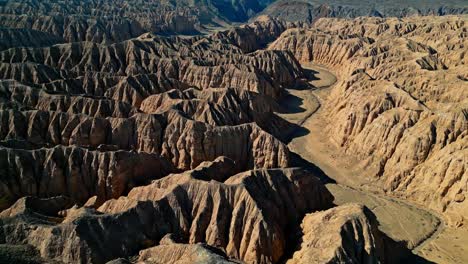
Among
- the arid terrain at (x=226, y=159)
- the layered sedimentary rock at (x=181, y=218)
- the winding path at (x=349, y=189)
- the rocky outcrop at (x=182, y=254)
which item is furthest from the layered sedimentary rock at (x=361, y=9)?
the rocky outcrop at (x=182, y=254)

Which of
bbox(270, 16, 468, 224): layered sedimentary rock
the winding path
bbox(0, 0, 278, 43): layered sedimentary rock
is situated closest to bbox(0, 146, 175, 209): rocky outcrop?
the winding path

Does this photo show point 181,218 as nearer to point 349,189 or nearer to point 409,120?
point 349,189

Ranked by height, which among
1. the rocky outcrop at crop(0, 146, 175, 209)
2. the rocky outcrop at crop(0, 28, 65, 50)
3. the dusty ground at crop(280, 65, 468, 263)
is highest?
the rocky outcrop at crop(0, 28, 65, 50)

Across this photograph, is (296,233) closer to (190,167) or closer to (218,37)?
(190,167)

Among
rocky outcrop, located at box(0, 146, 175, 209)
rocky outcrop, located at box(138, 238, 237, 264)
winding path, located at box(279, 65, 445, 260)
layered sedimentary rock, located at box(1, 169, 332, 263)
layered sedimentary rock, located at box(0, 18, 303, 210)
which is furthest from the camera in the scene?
winding path, located at box(279, 65, 445, 260)

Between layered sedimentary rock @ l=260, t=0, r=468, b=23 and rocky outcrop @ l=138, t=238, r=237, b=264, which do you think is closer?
rocky outcrop @ l=138, t=238, r=237, b=264

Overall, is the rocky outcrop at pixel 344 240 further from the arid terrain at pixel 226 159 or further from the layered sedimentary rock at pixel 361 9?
the layered sedimentary rock at pixel 361 9

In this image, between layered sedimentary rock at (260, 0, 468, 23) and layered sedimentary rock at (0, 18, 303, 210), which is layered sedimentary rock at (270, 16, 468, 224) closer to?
layered sedimentary rock at (0, 18, 303, 210)

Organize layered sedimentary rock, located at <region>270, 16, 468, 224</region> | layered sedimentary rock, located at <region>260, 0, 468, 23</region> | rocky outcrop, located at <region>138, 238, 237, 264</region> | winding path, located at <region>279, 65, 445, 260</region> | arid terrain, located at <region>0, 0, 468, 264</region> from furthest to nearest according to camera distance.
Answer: layered sedimentary rock, located at <region>260, 0, 468, 23</region>, layered sedimentary rock, located at <region>270, 16, 468, 224</region>, winding path, located at <region>279, 65, 445, 260</region>, arid terrain, located at <region>0, 0, 468, 264</region>, rocky outcrop, located at <region>138, 238, 237, 264</region>
